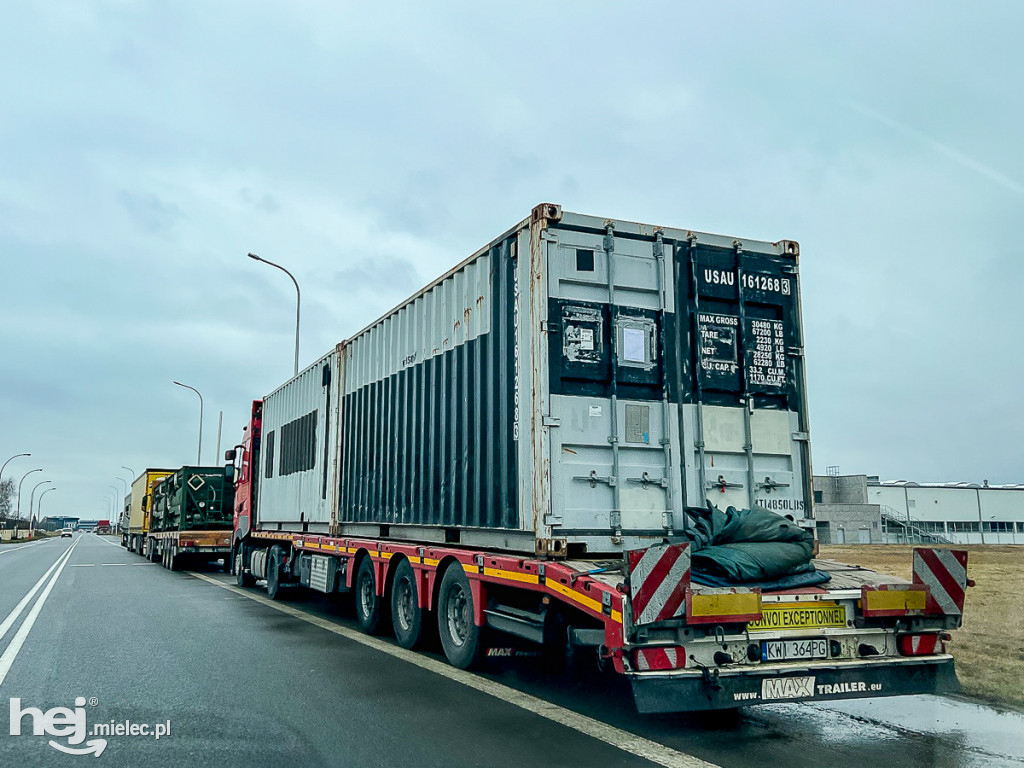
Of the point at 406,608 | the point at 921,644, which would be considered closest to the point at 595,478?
the point at 921,644

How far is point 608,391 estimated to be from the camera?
6.88 metres

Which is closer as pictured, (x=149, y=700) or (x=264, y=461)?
(x=149, y=700)

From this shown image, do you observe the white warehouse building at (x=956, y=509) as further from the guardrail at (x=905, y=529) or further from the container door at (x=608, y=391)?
the container door at (x=608, y=391)

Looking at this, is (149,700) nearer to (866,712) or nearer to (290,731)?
(290,731)

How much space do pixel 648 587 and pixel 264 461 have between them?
Result: 12.6m

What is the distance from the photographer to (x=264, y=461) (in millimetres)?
16578

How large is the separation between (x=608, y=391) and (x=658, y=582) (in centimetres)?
196

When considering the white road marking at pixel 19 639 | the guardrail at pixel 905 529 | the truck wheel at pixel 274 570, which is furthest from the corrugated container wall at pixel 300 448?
the guardrail at pixel 905 529

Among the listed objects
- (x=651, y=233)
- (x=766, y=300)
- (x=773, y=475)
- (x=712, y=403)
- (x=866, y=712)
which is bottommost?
(x=866, y=712)

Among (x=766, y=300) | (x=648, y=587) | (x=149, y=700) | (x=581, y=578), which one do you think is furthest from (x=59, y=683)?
(x=766, y=300)

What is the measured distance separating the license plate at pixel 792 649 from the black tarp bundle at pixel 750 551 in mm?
386

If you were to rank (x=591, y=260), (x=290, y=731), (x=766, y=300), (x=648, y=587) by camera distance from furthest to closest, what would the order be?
(x=766, y=300)
(x=591, y=260)
(x=290, y=731)
(x=648, y=587)

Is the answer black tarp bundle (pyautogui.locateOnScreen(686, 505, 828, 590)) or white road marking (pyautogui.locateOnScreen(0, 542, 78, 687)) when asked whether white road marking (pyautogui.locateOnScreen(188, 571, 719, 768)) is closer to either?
black tarp bundle (pyautogui.locateOnScreen(686, 505, 828, 590))

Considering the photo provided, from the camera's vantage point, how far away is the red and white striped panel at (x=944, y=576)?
6.08 m
